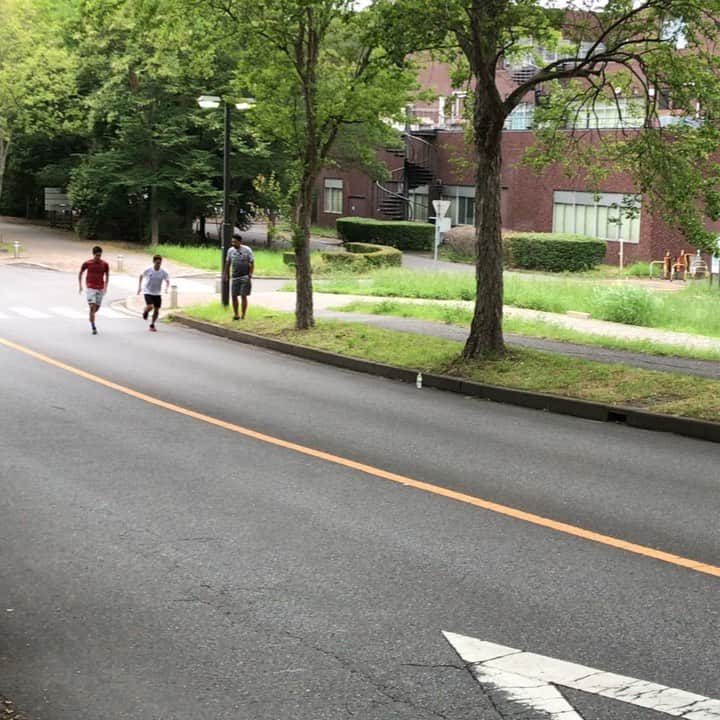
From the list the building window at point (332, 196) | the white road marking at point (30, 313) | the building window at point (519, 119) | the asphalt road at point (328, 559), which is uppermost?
the building window at point (519, 119)

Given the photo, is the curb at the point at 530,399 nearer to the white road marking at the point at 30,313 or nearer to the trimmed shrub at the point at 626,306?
the white road marking at the point at 30,313

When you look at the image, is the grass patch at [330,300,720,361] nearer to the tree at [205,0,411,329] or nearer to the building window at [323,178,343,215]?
the tree at [205,0,411,329]

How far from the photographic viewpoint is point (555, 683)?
5.05 metres

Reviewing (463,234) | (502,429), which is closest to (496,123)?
(502,429)

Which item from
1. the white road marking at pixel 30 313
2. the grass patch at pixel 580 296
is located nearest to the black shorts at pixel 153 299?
the white road marking at pixel 30 313

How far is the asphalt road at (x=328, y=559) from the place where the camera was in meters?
5.14

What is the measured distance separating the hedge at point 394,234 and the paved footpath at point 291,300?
8.77 feet

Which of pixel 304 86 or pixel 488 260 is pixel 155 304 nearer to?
pixel 304 86

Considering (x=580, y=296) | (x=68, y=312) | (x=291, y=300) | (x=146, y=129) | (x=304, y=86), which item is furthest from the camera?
(x=146, y=129)

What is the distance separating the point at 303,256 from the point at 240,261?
1950 millimetres

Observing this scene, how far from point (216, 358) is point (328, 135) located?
6.03 metres

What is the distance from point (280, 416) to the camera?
12.7 metres

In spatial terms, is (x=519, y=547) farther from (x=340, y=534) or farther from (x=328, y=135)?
(x=328, y=135)

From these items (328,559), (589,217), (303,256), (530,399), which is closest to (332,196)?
(589,217)
